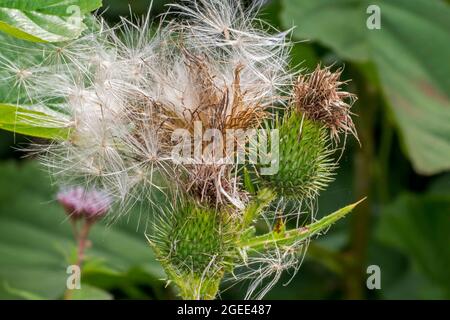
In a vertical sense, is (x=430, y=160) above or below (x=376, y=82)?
below

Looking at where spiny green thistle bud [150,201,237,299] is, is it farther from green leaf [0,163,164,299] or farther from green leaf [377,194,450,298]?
green leaf [377,194,450,298]

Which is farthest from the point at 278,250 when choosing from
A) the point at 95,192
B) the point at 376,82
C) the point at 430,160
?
the point at 376,82

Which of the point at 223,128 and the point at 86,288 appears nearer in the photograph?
the point at 223,128

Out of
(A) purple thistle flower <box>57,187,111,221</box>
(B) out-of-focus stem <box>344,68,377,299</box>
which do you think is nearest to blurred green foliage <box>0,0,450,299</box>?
(B) out-of-focus stem <box>344,68,377,299</box>

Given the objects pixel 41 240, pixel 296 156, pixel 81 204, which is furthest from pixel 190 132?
pixel 41 240

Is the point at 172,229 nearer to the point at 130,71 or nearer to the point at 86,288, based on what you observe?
the point at 130,71

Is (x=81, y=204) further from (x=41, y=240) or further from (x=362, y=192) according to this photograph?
(x=41, y=240)

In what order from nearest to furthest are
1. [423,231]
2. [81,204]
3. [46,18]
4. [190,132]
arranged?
[46,18]
[190,132]
[81,204]
[423,231]
